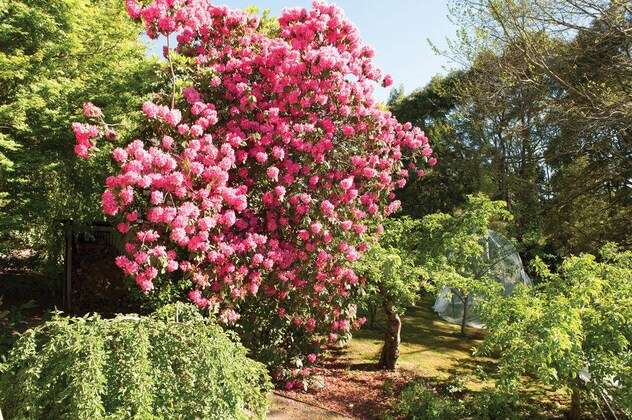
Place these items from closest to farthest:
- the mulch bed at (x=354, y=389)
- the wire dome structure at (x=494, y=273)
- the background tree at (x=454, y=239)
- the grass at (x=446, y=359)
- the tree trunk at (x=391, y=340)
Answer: the mulch bed at (x=354, y=389), the grass at (x=446, y=359), the background tree at (x=454, y=239), the tree trunk at (x=391, y=340), the wire dome structure at (x=494, y=273)

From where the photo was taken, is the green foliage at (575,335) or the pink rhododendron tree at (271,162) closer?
the green foliage at (575,335)

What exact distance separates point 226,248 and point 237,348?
1.51 m

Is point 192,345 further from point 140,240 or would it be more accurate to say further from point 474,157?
point 474,157

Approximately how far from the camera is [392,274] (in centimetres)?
648

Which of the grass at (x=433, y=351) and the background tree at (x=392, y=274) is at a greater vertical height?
the background tree at (x=392, y=274)

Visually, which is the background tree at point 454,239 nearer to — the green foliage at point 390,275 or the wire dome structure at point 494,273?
the green foliage at point 390,275

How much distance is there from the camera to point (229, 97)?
18.5 feet

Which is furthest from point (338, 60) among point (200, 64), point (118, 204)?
point (118, 204)

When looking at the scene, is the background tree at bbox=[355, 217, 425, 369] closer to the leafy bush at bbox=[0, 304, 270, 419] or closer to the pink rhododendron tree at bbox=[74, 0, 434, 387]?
the pink rhododendron tree at bbox=[74, 0, 434, 387]

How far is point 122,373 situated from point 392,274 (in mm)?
4411

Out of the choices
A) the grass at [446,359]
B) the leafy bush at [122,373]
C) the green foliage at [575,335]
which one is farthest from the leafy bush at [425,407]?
the leafy bush at [122,373]

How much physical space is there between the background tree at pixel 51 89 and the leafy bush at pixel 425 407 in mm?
5139

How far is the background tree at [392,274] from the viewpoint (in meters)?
→ 6.48

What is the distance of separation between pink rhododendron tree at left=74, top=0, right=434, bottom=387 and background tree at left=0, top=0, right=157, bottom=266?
52.9 inches
